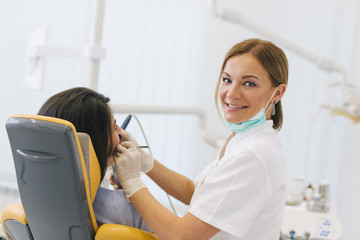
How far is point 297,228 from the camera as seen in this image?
6.40 feet

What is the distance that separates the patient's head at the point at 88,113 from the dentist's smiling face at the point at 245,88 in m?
0.37

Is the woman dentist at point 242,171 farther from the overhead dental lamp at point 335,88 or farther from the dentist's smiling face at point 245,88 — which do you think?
the overhead dental lamp at point 335,88

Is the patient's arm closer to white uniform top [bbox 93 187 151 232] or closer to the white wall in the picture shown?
white uniform top [bbox 93 187 151 232]

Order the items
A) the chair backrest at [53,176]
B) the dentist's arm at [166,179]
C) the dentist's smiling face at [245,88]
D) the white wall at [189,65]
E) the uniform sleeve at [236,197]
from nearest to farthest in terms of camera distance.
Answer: the chair backrest at [53,176] → the uniform sleeve at [236,197] → the dentist's smiling face at [245,88] → the dentist's arm at [166,179] → the white wall at [189,65]

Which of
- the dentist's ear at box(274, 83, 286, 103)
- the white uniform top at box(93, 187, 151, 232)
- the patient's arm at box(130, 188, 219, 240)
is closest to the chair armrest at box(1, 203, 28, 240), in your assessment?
the white uniform top at box(93, 187, 151, 232)

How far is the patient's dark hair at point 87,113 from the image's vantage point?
115cm

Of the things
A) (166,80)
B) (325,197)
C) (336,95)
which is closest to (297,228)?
(325,197)

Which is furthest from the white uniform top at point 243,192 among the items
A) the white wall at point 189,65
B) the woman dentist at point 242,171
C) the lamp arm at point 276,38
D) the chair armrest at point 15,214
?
the white wall at point 189,65

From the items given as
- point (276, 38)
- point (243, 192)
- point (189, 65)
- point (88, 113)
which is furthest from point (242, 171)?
point (189, 65)

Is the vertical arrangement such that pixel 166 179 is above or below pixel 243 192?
below

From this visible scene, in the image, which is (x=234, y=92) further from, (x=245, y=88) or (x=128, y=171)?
(x=128, y=171)

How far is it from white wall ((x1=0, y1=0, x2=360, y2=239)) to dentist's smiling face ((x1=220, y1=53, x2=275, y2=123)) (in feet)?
4.90

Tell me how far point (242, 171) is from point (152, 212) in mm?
264

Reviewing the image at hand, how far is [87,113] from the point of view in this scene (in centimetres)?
116
